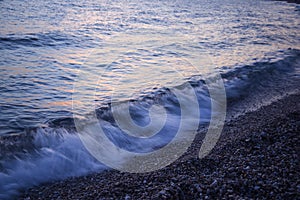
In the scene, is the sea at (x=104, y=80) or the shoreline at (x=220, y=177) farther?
the sea at (x=104, y=80)

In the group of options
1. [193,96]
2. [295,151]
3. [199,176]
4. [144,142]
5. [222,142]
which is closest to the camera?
[199,176]

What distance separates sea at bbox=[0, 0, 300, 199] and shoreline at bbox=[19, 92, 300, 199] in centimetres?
50

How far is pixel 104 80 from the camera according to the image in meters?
8.38

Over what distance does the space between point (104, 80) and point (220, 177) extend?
5.53 metres

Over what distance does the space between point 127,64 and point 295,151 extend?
22.7 feet

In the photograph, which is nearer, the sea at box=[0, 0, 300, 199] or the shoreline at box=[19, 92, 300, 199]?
the shoreline at box=[19, 92, 300, 199]

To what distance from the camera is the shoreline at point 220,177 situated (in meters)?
3.16

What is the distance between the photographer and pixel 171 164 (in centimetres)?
420

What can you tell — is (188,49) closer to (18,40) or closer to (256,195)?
(18,40)

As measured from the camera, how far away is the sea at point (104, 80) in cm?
467

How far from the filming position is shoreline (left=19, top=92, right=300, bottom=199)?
316 centimetres

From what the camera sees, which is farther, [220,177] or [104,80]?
[104,80]

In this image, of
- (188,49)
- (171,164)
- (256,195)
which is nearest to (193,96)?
(171,164)

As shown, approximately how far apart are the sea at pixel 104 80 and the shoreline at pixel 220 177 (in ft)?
1.63
